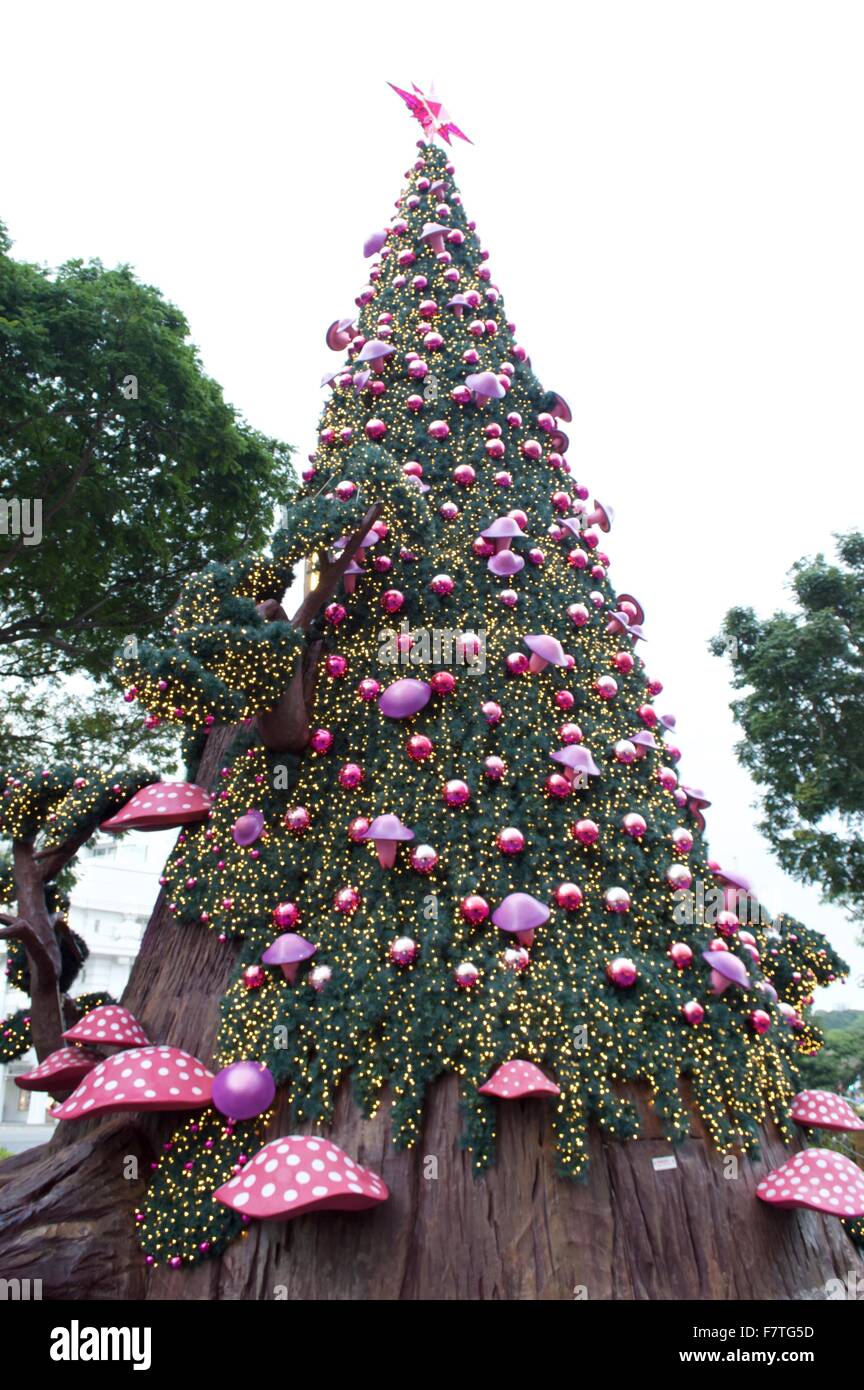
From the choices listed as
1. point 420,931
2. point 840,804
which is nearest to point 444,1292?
point 420,931

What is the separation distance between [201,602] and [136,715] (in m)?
7.51

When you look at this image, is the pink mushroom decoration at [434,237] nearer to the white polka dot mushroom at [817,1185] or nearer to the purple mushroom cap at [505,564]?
the purple mushroom cap at [505,564]

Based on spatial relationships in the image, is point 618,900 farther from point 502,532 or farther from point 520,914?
point 502,532

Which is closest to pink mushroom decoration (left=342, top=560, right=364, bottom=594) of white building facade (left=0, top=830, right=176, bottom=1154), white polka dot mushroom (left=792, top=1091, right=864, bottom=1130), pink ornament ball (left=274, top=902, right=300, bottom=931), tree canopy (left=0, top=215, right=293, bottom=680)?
pink ornament ball (left=274, top=902, right=300, bottom=931)

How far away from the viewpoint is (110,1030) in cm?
576

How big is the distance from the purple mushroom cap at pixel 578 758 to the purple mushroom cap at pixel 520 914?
1.09m

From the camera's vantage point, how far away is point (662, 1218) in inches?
181

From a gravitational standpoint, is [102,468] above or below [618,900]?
above

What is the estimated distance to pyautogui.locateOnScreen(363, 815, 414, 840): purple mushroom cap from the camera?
215 inches

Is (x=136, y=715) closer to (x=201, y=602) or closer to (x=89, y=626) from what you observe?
(x=89, y=626)

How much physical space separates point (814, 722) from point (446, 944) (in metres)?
11.6

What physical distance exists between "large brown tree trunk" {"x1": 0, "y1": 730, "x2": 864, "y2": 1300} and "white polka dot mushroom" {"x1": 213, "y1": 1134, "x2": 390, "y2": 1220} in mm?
337

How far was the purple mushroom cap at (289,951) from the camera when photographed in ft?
17.6

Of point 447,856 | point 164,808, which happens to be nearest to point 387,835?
point 447,856
